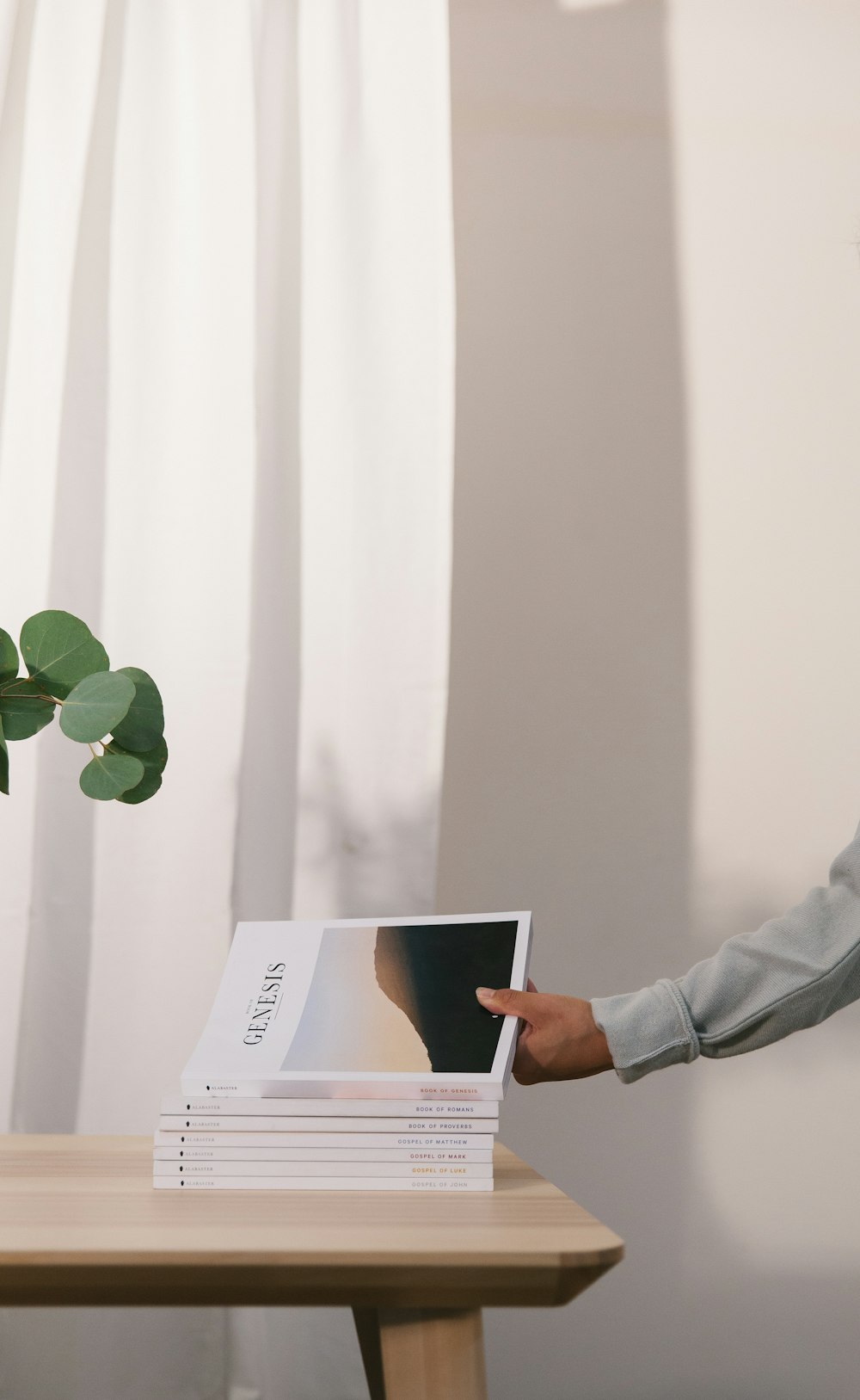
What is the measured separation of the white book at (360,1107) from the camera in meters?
0.68

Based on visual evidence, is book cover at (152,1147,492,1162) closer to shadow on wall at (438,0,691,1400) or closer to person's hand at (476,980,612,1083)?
person's hand at (476,980,612,1083)

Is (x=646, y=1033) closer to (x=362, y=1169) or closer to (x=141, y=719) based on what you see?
(x=362, y=1169)

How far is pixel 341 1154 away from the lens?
2.22 ft

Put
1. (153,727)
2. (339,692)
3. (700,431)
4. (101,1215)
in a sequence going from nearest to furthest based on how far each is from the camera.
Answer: (101,1215) → (153,727) → (339,692) → (700,431)

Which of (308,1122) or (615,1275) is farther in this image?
(615,1275)

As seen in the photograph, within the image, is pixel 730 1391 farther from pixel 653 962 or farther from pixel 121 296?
pixel 121 296

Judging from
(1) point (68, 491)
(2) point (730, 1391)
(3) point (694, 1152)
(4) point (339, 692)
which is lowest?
(2) point (730, 1391)

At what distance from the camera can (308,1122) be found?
0.68 metres

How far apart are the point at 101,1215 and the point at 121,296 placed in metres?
1.15

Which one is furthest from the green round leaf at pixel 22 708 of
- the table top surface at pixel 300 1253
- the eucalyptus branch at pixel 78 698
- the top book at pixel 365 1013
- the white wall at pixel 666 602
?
the white wall at pixel 666 602

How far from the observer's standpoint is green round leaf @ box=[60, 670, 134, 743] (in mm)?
761

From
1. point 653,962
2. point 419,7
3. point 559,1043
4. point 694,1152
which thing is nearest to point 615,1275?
point 694,1152

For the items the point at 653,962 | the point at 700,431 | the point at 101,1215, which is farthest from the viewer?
the point at 700,431

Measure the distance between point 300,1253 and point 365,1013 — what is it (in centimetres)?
24
